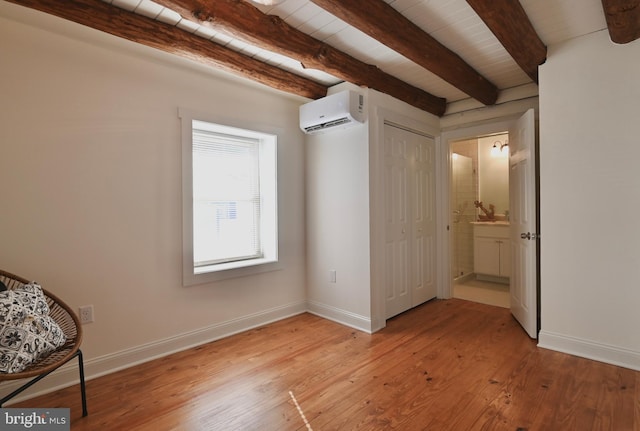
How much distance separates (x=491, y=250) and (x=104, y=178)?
4920 millimetres

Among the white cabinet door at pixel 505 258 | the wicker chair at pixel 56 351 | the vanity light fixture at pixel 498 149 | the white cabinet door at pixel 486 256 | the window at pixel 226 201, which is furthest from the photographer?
the vanity light fixture at pixel 498 149

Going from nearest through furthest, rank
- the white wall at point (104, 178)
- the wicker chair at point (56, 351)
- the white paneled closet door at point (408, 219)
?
the wicker chair at point (56, 351) < the white wall at point (104, 178) < the white paneled closet door at point (408, 219)

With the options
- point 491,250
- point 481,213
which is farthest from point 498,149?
point 491,250

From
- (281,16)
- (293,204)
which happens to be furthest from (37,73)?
(293,204)

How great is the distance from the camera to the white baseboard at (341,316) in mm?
3055

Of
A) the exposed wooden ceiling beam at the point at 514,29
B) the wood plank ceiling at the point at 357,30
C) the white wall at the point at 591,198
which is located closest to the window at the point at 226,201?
the wood plank ceiling at the point at 357,30

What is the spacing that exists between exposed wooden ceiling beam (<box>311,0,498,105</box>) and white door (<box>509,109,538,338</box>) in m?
0.65

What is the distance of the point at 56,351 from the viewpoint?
1711 mm

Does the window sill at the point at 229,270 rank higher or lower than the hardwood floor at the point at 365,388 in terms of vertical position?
higher

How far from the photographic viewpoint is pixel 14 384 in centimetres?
197

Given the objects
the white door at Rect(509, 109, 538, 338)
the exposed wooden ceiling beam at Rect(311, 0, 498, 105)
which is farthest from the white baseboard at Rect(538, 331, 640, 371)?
the exposed wooden ceiling beam at Rect(311, 0, 498, 105)

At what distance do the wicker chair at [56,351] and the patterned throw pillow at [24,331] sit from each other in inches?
1.6

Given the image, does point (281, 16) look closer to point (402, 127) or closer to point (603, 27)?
point (402, 127)

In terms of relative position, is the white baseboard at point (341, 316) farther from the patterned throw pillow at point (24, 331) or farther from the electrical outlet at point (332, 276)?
the patterned throw pillow at point (24, 331)
